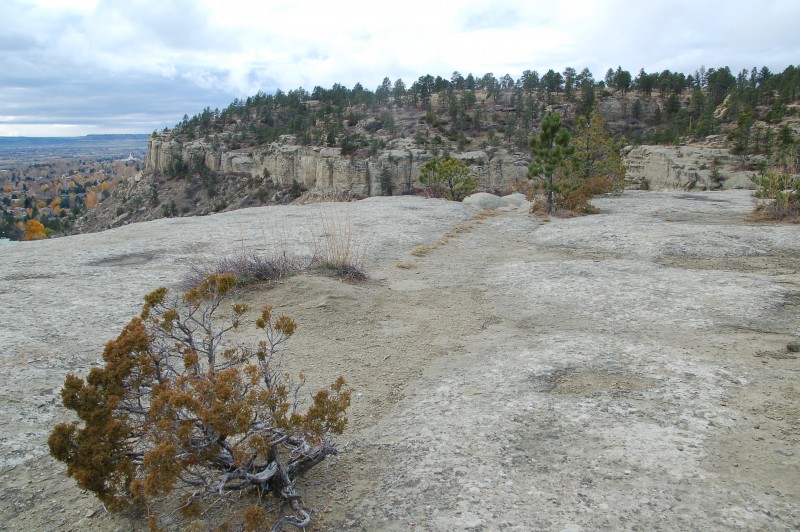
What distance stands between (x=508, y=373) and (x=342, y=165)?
5069 cm

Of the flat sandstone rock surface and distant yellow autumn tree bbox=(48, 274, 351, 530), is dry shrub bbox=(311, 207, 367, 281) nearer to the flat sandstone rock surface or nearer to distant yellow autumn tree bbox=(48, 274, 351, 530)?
the flat sandstone rock surface

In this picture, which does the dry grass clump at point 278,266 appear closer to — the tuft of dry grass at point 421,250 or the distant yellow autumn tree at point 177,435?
the tuft of dry grass at point 421,250

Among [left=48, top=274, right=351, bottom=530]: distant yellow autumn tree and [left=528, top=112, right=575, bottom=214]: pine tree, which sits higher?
[left=528, top=112, right=575, bottom=214]: pine tree

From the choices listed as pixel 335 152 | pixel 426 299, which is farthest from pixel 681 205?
pixel 335 152

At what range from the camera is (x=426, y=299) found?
7.41 m

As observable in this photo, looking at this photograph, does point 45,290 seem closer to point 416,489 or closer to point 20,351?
point 20,351

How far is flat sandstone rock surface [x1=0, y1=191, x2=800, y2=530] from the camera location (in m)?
2.88

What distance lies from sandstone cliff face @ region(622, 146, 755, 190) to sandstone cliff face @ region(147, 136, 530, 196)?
41.0 ft

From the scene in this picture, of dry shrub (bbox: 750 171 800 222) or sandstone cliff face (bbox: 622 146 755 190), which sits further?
sandstone cliff face (bbox: 622 146 755 190)

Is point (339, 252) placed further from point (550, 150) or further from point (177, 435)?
A: point (550, 150)

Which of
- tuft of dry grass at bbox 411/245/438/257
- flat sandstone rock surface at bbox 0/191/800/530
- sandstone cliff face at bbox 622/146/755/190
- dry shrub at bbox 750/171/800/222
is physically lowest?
flat sandstone rock surface at bbox 0/191/800/530

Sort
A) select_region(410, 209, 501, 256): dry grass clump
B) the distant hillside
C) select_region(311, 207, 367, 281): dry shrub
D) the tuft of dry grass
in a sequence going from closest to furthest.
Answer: select_region(311, 207, 367, 281): dry shrub, the tuft of dry grass, select_region(410, 209, 501, 256): dry grass clump, the distant hillside

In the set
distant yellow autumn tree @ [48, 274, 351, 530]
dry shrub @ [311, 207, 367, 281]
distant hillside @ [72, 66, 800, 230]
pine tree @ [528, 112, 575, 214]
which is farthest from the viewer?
distant hillside @ [72, 66, 800, 230]

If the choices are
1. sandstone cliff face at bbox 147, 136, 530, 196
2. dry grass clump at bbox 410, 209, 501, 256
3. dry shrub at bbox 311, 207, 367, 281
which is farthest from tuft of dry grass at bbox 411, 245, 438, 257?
sandstone cliff face at bbox 147, 136, 530, 196
